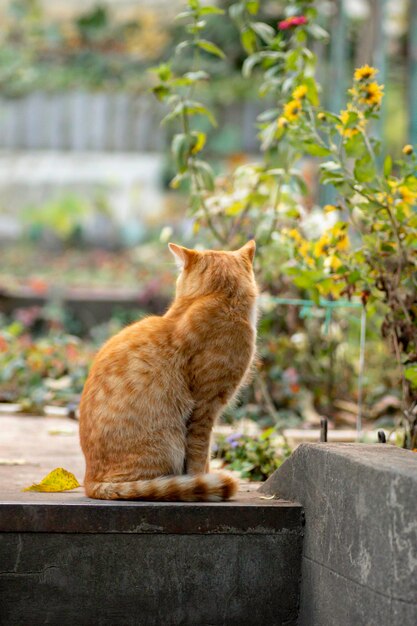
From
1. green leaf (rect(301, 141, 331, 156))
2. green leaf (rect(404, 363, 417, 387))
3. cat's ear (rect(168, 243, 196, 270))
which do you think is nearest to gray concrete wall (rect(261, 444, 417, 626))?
green leaf (rect(404, 363, 417, 387))

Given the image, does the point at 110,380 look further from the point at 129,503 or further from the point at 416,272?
the point at 416,272

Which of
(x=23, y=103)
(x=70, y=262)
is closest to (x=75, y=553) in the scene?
(x=70, y=262)

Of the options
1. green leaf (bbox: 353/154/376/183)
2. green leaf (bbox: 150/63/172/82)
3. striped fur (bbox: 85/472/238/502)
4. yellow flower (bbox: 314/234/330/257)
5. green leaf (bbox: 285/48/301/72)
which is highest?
green leaf (bbox: 285/48/301/72)

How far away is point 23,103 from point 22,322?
7541 mm

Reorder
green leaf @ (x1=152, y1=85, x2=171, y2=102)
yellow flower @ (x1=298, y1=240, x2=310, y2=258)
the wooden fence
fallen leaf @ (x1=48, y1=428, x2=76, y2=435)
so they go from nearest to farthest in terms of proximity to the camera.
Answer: yellow flower @ (x1=298, y1=240, x2=310, y2=258) → green leaf @ (x1=152, y1=85, x2=171, y2=102) → fallen leaf @ (x1=48, y1=428, x2=76, y2=435) → the wooden fence

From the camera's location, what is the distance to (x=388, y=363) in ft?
20.8

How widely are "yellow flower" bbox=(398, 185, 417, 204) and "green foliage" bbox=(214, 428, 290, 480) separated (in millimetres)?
1077

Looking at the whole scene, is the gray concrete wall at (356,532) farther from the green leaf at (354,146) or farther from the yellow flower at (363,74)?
the yellow flower at (363,74)

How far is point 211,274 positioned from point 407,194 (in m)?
0.84

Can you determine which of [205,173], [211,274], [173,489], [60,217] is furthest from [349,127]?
[60,217]

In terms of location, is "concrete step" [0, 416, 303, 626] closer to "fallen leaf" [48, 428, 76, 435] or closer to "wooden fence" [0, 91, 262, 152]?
"fallen leaf" [48, 428, 76, 435]

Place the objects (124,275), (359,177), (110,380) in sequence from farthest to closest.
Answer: (124,275) < (359,177) < (110,380)

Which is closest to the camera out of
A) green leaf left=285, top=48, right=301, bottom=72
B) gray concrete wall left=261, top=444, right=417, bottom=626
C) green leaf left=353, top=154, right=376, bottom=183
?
gray concrete wall left=261, top=444, right=417, bottom=626

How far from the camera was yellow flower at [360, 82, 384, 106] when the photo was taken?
3.75 m
